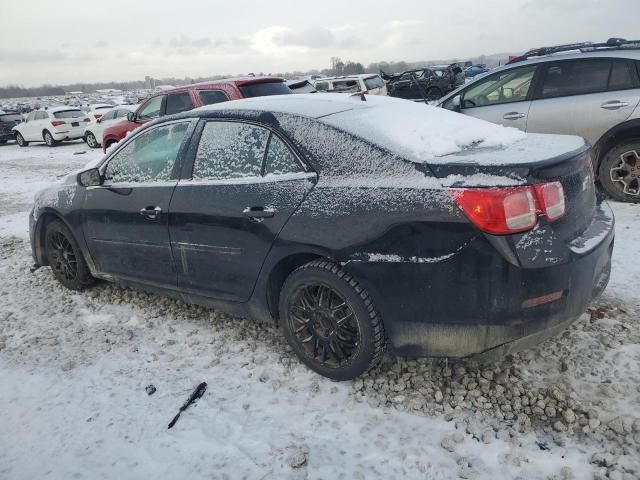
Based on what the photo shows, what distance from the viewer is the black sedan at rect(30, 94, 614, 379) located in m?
2.31

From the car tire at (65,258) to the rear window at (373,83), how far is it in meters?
15.2

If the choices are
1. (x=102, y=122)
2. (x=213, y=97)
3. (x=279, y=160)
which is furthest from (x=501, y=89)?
(x=102, y=122)

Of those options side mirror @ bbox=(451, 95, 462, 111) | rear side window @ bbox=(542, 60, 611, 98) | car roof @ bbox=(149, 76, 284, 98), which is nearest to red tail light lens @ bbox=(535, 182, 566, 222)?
rear side window @ bbox=(542, 60, 611, 98)

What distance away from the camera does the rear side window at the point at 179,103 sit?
28.2ft

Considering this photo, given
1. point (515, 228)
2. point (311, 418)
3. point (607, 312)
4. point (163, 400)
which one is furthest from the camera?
point (607, 312)

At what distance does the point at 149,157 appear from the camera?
3.71 metres

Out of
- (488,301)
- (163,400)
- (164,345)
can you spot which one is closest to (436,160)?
(488,301)

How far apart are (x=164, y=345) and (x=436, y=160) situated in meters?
2.28

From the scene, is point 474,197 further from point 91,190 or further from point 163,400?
point 91,190

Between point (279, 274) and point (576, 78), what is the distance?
4863 millimetres

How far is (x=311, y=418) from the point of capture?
104 inches

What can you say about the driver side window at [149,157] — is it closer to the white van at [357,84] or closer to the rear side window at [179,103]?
the rear side window at [179,103]

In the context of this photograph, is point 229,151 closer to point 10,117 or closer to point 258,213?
point 258,213

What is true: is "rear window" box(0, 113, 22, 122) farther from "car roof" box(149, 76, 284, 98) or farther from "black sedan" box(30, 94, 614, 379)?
"black sedan" box(30, 94, 614, 379)
